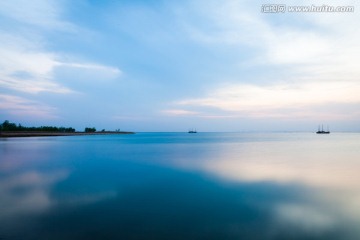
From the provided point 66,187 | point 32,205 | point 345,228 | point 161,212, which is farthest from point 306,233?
point 66,187

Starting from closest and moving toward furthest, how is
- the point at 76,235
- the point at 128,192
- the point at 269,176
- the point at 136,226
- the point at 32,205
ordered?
the point at 76,235 < the point at 136,226 < the point at 32,205 < the point at 128,192 < the point at 269,176

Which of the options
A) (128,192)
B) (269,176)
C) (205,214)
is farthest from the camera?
(269,176)

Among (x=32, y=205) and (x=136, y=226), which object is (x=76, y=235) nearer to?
(x=136, y=226)

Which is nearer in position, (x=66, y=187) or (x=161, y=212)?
(x=161, y=212)

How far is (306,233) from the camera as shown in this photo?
272 inches

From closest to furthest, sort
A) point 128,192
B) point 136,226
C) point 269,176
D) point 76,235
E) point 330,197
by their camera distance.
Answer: point 76,235
point 136,226
point 330,197
point 128,192
point 269,176

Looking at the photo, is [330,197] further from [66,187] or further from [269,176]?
[66,187]

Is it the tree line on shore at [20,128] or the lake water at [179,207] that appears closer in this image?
the lake water at [179,207]

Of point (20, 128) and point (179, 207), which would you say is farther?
point (20, 128)

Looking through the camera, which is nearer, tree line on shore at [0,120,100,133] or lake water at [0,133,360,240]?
lake water at [0,133,360,240]

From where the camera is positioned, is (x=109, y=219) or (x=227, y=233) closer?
(x=227, y=233)

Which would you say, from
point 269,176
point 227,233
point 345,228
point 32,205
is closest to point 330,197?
point 345,228

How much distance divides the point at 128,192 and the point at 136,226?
4765 millimetres

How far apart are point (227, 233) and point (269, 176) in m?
10.4
